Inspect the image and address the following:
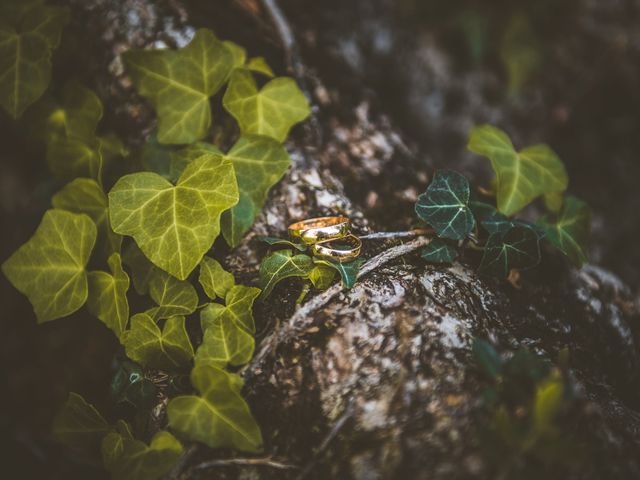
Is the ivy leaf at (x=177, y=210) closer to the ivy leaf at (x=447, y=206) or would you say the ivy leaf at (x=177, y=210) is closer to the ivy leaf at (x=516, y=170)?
the ivy leaf at (x=447, y=206)

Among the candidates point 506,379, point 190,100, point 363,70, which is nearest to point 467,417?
A: point 506,379

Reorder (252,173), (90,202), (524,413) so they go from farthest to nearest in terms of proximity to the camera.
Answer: (90,202), (252,173), (524,413)

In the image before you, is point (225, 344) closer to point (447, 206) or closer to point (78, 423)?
point (78, 423)

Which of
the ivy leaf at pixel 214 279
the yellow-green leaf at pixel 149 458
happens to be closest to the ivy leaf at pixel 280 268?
the ivy leaf at pixel 214 279

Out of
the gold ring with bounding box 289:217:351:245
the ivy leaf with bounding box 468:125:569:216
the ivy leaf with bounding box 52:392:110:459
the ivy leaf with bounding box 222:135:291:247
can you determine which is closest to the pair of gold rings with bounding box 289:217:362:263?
the gold ring with bounding box 289:217:351:245

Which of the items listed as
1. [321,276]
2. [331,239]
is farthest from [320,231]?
[321,276]

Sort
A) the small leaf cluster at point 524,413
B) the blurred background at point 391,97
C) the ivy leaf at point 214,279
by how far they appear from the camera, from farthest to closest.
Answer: the blurred background at point 391,97, the ivy leaf at point 214,279, the small leaf cluster at point 524,413

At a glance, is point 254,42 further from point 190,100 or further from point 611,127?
point 611,127
